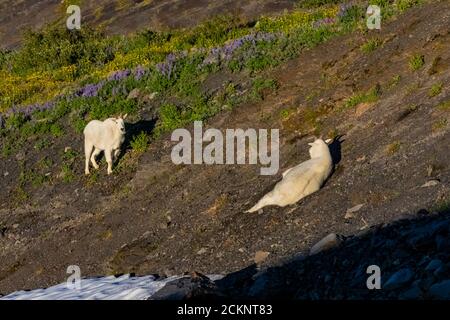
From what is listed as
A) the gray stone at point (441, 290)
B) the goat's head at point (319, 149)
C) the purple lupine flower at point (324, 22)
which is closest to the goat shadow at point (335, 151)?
the goat's head at point (319, 149)

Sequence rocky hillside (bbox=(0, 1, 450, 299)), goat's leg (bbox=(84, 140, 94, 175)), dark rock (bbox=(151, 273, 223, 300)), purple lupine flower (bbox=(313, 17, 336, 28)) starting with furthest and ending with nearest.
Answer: purple lupine flower (bbox=(313, 17, 336, 28))
goat's leg (bbox=(84, 140, 94, 175))
rocky hillside (bbox=(0, 1, 450, 299))
dark rock (bbox=(151, 273, 223, 300))

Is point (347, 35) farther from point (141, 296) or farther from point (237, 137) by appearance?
point (141, 296)

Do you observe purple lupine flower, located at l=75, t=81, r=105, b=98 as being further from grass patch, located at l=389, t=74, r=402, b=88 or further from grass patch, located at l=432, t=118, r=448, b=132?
grass patch, located at l=432, t=118, r=448, b=132

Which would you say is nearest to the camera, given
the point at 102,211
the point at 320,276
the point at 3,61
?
the point at 320,276

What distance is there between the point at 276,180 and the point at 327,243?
598 centimetres

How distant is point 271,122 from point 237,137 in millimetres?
1284

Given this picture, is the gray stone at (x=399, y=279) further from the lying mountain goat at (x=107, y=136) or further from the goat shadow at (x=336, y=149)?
the lying mountain goat at (x=107, y=136)

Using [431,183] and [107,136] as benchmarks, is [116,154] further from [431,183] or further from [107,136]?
[431,183]

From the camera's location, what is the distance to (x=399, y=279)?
10008 mm

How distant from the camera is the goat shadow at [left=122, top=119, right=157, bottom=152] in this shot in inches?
971

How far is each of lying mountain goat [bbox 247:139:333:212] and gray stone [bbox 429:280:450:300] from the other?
25.2 ft

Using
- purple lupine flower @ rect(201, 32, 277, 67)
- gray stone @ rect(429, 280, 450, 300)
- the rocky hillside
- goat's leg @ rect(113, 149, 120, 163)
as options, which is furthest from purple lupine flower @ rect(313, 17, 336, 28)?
gray stone @ rect(429, 280, 450, 300)
